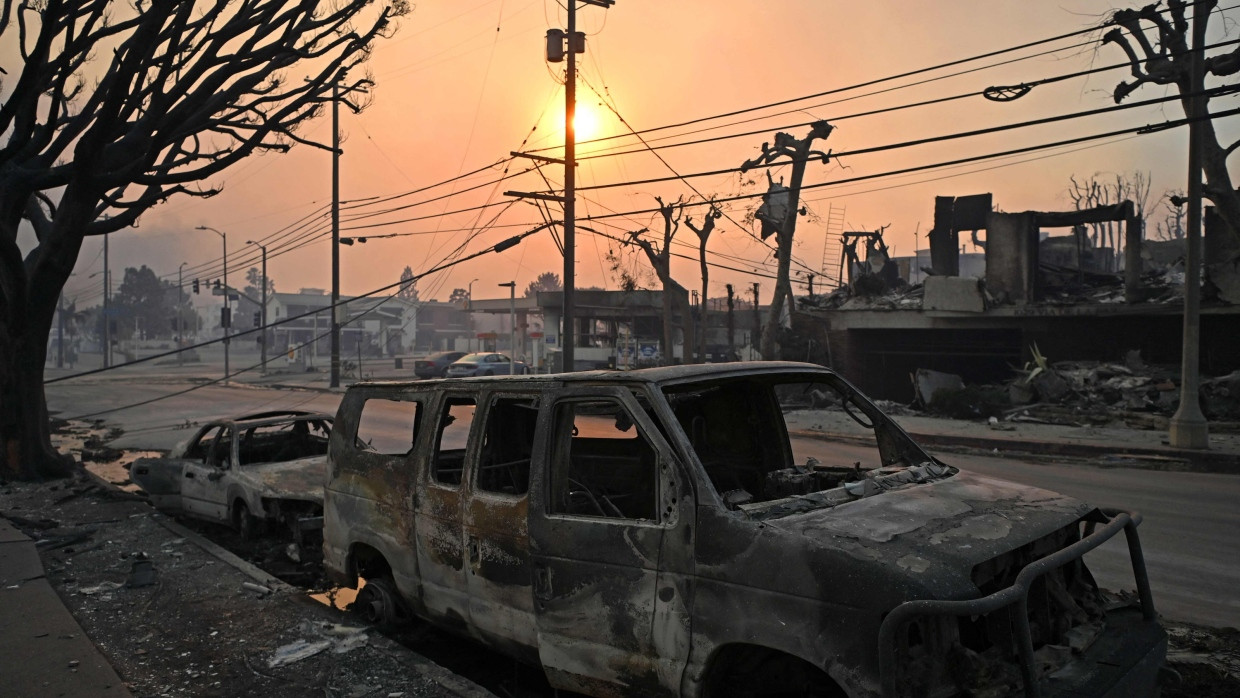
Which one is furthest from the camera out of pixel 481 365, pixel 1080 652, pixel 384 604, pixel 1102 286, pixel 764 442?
pixel 481 365

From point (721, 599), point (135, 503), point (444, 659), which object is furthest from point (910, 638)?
point (135, 503)

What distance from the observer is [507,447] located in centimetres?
513

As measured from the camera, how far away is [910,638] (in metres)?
2.90

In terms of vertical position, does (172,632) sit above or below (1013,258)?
below

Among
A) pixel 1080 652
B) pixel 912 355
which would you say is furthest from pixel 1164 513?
pixel 912 355

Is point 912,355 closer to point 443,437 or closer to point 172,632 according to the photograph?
point 443,437

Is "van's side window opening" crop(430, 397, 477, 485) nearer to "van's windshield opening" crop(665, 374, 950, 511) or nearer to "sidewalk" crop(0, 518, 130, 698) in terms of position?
"van's windshield opening" crop(665, 374, 950, 511)

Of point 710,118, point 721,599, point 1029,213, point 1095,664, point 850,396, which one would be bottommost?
point 1095,664

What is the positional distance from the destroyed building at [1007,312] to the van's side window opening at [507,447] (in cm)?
2273

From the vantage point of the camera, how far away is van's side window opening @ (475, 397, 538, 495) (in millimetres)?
4875

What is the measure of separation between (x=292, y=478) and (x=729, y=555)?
6801 mm

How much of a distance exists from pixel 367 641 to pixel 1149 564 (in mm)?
6823

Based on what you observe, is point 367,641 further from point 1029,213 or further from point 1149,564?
point 1029,213

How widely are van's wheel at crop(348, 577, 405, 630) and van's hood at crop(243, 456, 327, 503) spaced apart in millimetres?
2595
